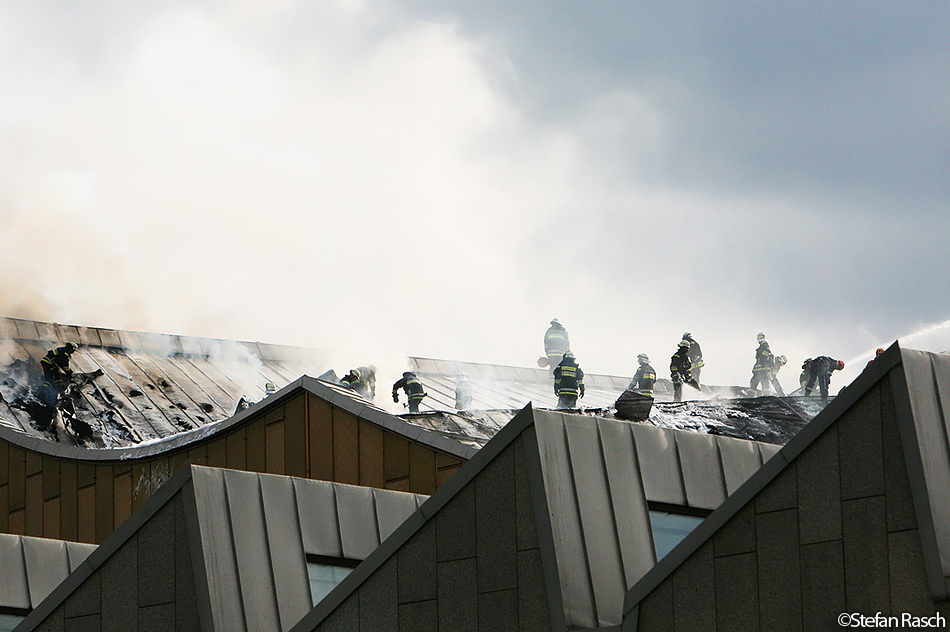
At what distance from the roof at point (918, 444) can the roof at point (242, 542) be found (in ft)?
20.6

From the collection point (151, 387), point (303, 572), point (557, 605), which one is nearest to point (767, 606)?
point (557, 605)

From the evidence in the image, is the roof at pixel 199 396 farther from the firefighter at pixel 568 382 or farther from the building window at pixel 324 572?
the building window at pixel 324 572

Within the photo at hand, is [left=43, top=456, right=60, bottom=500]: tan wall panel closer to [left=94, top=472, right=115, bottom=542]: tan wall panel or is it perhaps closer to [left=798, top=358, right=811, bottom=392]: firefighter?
[left=94, top=472, right=115, bottom=542]: tan wall panel

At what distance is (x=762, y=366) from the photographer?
50.1 m

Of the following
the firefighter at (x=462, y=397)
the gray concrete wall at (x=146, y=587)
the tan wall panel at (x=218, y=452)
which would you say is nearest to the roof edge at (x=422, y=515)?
the gray concrete wall at (x=146, y=587)

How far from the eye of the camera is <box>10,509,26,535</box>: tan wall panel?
93.8 feet

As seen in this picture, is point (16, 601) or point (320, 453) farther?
point (320, 453)

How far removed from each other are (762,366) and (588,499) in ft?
125

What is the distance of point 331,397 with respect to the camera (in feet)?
77.4

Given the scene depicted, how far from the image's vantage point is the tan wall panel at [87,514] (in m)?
26.7

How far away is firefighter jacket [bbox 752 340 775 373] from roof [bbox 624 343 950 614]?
39894mm

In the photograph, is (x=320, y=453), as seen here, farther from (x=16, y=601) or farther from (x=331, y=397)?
(x=16, y=601)

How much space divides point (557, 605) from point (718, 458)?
3992 millimetres

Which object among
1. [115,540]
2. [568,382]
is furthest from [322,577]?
[568,382]
